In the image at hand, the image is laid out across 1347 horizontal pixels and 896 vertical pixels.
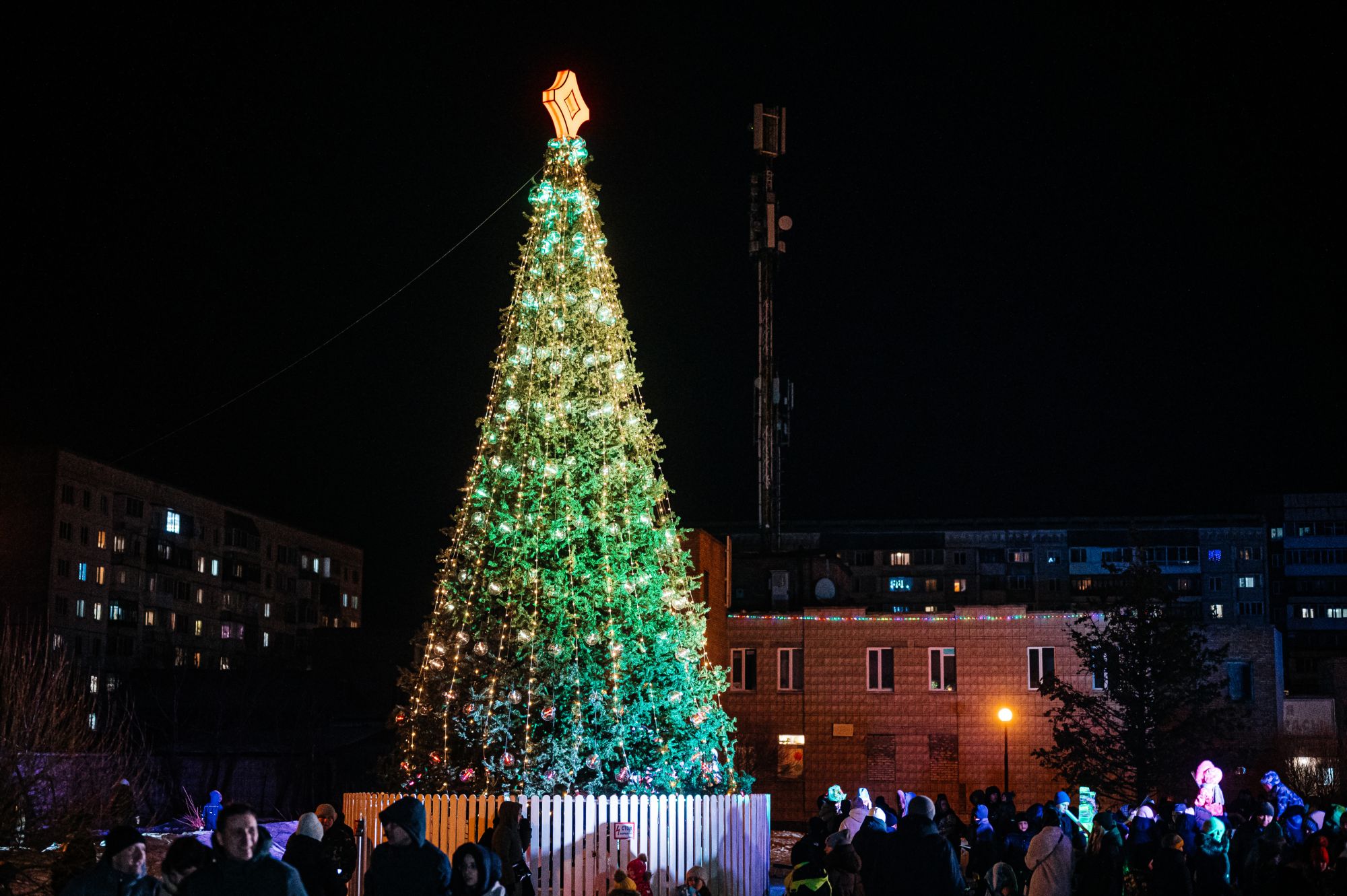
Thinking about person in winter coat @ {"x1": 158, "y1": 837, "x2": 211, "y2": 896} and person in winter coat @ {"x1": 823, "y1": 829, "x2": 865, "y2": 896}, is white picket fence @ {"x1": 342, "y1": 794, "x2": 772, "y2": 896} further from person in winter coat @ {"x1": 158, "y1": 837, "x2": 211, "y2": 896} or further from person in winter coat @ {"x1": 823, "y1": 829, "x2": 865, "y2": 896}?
person in winter coat @ {"x1": 158, "y1": 837, "x2": 211, "y2": 896}

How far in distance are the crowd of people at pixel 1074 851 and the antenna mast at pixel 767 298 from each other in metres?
23.0

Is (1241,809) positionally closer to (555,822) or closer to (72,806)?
(555,822)

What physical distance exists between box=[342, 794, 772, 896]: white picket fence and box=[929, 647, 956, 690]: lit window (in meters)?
27.3

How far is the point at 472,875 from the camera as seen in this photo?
9.30 m

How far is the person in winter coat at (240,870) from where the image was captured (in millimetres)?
7109

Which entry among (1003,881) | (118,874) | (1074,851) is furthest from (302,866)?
(1074,851)

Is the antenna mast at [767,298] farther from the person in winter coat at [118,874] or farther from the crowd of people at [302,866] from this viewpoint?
the person in winter coat at [118,874]

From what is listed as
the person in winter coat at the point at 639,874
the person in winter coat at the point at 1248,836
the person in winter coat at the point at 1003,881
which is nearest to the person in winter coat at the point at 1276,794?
the person in winter coat at the point at 1248,836

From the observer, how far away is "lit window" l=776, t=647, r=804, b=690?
143 feet

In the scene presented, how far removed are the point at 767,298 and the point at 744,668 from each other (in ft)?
37.3

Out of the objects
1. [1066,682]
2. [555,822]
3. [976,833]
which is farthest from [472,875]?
[1066,682]

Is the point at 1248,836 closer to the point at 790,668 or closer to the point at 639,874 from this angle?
the point at 639,874

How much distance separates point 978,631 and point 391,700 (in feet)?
121

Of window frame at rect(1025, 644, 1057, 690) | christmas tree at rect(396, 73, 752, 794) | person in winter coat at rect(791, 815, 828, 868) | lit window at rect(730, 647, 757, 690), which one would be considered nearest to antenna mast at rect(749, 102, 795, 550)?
lit window at rect(730, 647, 757, 690)
